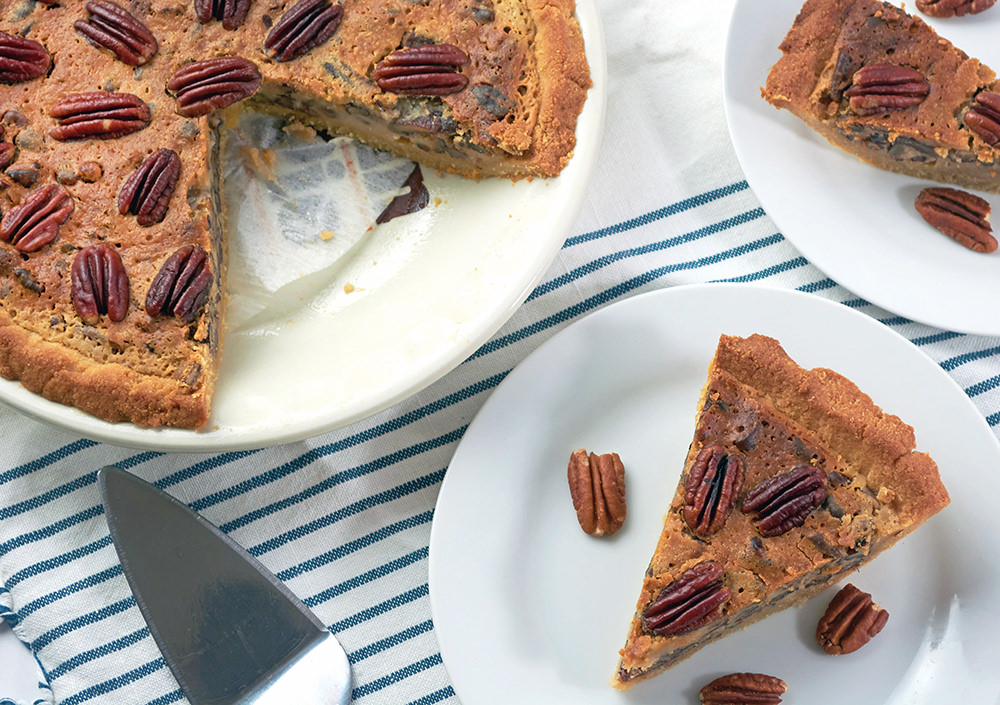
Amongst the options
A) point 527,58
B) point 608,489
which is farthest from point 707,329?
point 527,58

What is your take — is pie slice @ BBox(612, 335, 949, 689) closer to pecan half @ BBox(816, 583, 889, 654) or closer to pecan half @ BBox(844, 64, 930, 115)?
pecan half @ BBox(816, 583, 889, 654)

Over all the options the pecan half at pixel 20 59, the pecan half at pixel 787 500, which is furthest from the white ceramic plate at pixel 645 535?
the pecan half at pixel 20 59

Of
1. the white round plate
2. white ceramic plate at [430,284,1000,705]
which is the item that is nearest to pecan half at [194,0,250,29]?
the white round plate

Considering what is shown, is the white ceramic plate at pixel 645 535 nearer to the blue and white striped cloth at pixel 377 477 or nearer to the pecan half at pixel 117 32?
the blue and white striped cloth at pixel 377 477

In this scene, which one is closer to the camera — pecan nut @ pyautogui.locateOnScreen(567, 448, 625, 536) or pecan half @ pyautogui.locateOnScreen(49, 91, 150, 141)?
pecan half @ pyautogui.locateOnScreen(49, 91, 150, 141)

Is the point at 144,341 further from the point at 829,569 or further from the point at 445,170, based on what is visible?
the point at 829,569
